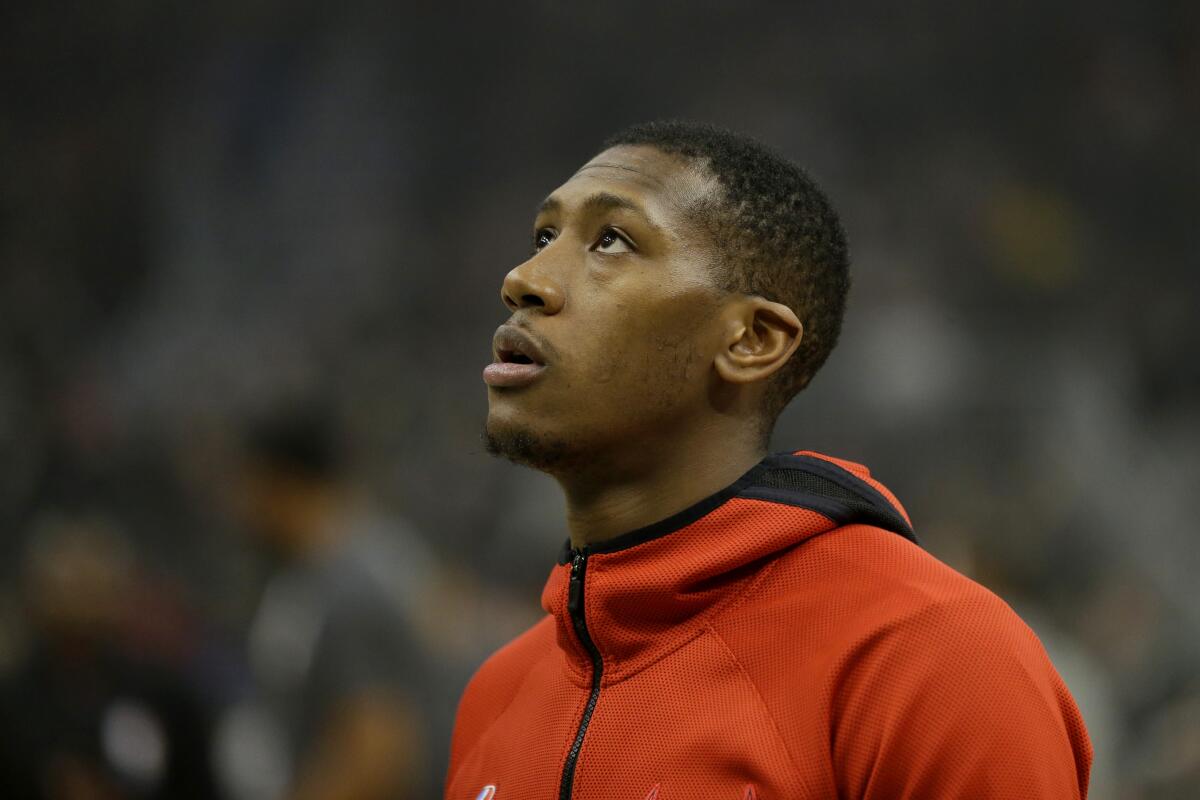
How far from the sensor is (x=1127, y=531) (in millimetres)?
4566

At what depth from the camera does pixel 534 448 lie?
1643mm

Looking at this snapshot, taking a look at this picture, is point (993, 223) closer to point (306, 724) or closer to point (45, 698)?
point (306, 724)

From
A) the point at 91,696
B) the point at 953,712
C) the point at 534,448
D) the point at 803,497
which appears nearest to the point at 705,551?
the point at 803,497

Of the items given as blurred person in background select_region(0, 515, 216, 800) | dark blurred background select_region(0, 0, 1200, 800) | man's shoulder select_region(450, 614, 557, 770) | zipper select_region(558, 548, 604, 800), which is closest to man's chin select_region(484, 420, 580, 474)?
zipper select_region(558, 548, 604, 800)

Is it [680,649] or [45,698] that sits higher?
[680,649]

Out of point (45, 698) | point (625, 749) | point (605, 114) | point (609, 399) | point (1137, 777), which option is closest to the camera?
point (625, 749)

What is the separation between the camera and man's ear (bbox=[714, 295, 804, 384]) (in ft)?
5.49

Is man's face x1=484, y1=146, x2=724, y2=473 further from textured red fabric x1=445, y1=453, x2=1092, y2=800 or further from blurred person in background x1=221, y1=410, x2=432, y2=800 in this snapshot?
blurred person in background x1=221, y1=410, x2=432, y2=800

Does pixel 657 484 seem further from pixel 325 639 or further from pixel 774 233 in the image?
pixel 325 639

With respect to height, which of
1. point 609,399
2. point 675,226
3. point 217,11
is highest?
point 217,11

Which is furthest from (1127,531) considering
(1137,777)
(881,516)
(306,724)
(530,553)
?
(881,516)

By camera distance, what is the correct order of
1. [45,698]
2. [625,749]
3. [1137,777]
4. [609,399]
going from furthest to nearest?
[45,698], [1137,777], [609,399], [625,749]

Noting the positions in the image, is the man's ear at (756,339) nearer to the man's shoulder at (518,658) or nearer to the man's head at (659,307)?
the man's head at (659,307)

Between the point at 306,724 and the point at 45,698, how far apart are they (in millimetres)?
979
